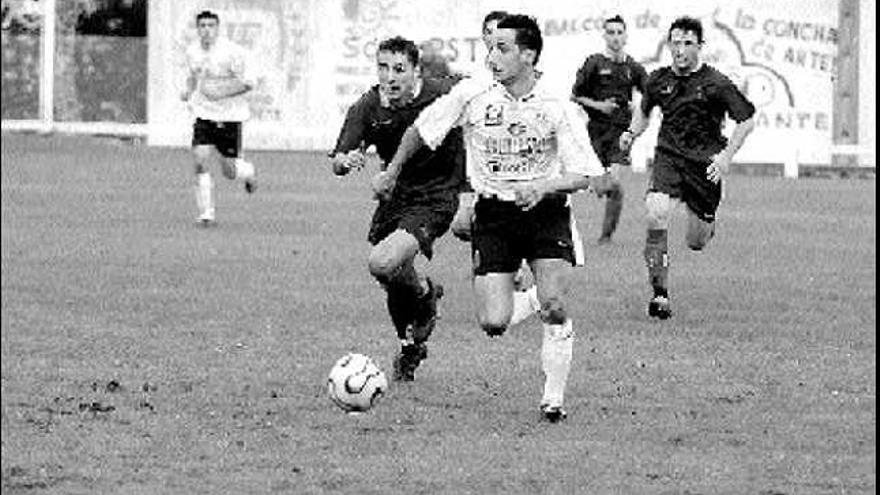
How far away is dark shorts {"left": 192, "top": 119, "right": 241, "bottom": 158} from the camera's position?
2548 cm

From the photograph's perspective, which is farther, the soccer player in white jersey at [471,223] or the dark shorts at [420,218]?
the dark shorts at [420,218]

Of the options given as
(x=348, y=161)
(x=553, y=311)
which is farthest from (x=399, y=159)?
(x=553, y=311)

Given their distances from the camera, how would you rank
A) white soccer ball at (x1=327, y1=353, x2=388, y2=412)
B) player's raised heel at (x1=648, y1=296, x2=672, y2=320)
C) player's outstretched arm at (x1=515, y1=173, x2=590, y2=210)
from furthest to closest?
player's raised heel at (x1=648, y1=296, x2=672, y2=320) → player's outstretched arm at (x1=515, y1=173, x2=590, y2=210) → white soccer ball at (x1=327, y1=353, x2=388, y2=412)

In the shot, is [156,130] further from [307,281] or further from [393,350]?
[393,350]

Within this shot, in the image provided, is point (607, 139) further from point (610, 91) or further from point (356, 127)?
point (356, 127)

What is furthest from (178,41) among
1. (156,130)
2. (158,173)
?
(158,173)

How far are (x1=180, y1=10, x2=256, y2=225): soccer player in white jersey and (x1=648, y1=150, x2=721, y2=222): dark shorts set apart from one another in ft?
27.8

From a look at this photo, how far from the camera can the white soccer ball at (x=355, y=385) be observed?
38.9 ft

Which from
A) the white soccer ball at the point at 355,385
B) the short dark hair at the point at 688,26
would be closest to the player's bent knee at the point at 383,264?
the white soccer ball at the point at 355,385

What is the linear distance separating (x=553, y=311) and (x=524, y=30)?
4.49ft

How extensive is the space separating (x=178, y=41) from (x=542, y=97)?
1267 inches

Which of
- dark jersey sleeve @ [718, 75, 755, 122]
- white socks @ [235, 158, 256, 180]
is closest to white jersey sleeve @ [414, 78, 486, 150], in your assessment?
dark jersey sleeve @ [718, 75, 755, 122]

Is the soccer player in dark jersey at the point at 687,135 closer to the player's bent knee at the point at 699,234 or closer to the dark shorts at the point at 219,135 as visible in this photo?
the player's bent knee at the point at 699,234

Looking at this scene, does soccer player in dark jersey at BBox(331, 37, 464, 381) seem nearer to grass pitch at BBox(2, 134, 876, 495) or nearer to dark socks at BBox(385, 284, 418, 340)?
dark socks at BBox(385, 284, 418, 340)
